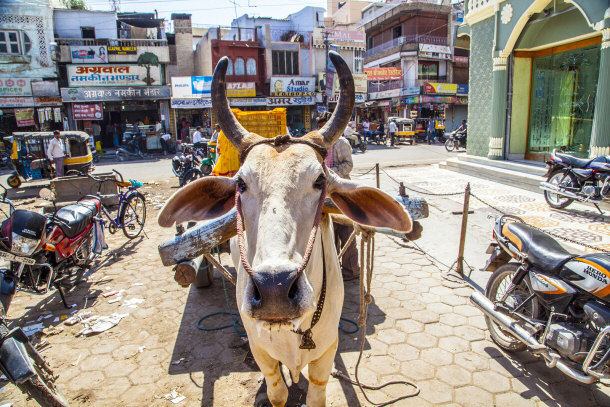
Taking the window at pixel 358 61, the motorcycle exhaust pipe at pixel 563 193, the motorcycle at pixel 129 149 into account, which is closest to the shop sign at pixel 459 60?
the window at pixel 358 61

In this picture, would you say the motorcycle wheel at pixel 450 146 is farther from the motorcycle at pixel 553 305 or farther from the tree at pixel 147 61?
the motorcycle at pixel 553 305

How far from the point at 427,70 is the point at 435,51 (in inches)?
66.1

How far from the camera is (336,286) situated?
2.70 m

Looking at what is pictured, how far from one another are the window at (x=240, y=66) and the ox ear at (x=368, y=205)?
2792 cm

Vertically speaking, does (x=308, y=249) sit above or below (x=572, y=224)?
above

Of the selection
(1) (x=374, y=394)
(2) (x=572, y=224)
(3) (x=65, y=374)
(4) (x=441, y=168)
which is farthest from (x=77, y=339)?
(4) (x=441, y=168)

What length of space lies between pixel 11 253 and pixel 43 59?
935 inches

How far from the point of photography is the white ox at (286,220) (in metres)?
1.57

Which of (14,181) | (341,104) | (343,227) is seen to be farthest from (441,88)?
(341,104)

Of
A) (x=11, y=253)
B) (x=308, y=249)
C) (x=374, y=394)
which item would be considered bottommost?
(x=374, y=394)

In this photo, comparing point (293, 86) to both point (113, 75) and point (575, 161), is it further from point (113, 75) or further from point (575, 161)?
point (575, 161)

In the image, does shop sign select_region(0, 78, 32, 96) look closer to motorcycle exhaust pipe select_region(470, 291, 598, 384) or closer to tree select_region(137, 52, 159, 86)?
tree select_region(137, 52, 159, 86)

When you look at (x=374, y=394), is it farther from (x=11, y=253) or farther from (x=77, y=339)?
(x=11, y=253)

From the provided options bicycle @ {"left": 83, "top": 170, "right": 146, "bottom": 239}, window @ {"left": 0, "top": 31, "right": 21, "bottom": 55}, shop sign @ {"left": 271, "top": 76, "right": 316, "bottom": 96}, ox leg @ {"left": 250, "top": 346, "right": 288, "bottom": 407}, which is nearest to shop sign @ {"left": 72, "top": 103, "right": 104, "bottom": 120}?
window @ {"left": 0, "top": 31, "right": 21, "bottom": 55}
